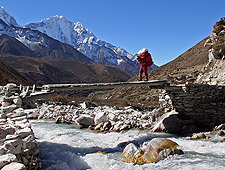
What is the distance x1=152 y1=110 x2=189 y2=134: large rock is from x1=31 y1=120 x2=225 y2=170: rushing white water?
53 centimetres

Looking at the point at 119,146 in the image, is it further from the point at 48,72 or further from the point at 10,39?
the point at 10,39

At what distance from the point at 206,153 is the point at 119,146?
3241mm

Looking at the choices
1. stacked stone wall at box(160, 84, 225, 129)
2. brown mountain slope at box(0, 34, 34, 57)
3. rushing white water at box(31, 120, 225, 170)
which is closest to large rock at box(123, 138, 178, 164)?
rushing white water at box(31, 120, 225, 170)

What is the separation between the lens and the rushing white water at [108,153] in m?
5.16

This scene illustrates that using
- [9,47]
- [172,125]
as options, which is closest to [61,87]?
[172,125]

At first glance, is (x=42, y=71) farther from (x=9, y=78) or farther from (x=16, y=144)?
(x=16, y=144)

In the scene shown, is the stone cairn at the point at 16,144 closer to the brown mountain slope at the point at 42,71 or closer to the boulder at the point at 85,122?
the boulder at the point at 85,122

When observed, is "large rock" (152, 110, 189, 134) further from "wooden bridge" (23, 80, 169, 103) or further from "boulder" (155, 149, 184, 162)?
"boulder" (155, 149, 184, 162)

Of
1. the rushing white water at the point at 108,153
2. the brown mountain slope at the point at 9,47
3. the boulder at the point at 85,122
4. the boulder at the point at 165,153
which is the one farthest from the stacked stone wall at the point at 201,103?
the brown mountain slope at the point at 9,47

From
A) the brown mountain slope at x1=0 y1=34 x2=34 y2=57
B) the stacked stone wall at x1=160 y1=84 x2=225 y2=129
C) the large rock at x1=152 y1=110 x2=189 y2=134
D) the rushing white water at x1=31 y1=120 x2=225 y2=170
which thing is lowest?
the rushing white water at x1=31 y1=120 x2=225 y2=170

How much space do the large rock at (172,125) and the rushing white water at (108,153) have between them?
526 millimetres

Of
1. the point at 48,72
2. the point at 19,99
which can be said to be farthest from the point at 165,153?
the point at 48,72

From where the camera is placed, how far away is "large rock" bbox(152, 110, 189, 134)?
30.2 ft

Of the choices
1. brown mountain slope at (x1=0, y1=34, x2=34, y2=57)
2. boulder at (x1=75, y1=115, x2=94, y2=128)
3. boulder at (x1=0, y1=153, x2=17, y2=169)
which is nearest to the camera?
boulder at (x1=0, y1=153, x2=17, y2=169)
